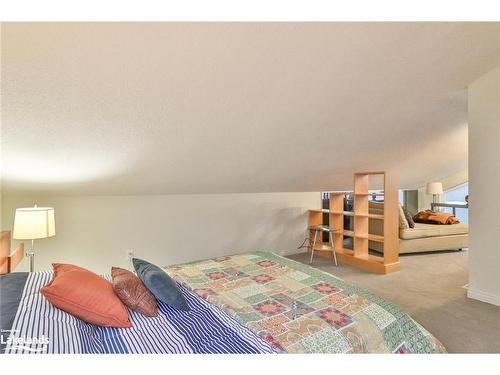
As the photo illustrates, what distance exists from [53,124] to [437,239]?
16.6 feet

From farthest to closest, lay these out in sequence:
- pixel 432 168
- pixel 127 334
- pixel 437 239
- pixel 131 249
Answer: pixel 432 168 → pixel 437 239 → pixel 131 249 → pixel 127 334

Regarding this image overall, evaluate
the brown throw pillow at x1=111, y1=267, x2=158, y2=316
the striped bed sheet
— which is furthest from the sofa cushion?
the brown throw pillow at x1=111, y1=267, x2=158, y2=316

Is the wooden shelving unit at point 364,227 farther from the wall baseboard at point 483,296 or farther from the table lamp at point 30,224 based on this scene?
the table lamp at point 30,224

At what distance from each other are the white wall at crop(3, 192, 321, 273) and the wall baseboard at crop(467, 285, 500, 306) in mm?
2303

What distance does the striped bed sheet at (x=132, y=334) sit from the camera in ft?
2.97

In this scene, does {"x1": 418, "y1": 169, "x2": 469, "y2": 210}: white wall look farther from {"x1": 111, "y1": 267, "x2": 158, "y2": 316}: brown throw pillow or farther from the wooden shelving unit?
{"x1": 111, "y1": 267, "x2": 158, "y2": 316}: brown throw pillow

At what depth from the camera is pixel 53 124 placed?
188 centimetres

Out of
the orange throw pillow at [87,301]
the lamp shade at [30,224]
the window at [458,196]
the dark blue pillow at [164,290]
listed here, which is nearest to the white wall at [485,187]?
the dark blue pillow at [164,290]

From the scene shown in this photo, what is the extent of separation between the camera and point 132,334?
1090mm

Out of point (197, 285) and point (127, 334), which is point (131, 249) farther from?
point (127, 334)

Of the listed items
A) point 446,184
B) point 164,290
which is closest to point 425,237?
point 446,184

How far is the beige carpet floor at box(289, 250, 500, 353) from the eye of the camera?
1.90 m
